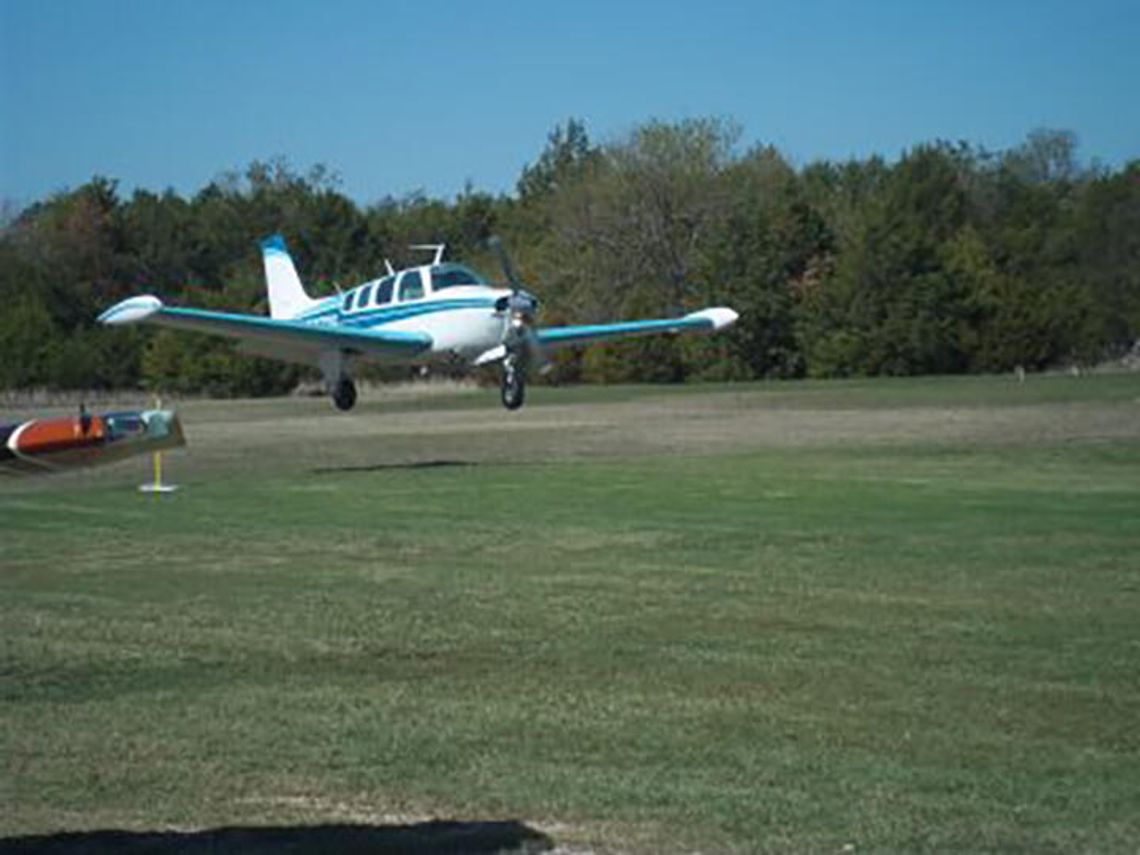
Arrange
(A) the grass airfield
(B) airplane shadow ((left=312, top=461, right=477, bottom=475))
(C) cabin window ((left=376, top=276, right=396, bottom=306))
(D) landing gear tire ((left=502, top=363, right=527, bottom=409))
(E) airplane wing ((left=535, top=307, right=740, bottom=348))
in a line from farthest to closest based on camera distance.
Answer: (E) airplane wing ((left=535, top=307, right=740, bottom=348)) → (C) cabin window ((left=376, top=276, right=396, bottom=306)) → (D) landing gear tire ((left=502, top=363, right=527, bottom=409)) → (B) airplane shadow ((left=312, top=461, right=477, bottom=475)) → (A) the grass airfield

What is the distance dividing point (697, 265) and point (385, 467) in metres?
54.0

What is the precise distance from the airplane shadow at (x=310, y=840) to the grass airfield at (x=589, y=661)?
0.04m

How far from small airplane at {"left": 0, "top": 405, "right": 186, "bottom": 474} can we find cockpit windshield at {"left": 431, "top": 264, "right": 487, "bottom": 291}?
32433 millimetres

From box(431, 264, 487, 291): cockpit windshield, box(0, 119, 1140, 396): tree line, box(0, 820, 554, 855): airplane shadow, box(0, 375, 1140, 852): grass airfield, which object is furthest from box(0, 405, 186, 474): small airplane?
box(0, 119, 1140, 396): tree line

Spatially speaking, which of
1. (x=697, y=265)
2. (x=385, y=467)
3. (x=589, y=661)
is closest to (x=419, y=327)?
(x=385, y=467)

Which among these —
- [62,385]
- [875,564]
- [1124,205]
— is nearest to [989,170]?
[1124,205]

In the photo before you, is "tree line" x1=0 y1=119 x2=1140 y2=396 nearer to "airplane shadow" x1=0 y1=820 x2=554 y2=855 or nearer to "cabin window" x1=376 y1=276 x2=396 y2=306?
"cabin window" x1=376 y1=276 x2=396 y2=306

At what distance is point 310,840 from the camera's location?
759 centimetres

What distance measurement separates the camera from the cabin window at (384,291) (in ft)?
129

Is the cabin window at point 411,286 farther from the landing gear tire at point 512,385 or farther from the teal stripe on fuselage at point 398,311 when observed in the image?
the landing gear tire at point 512,385

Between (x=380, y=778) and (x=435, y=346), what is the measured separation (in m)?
29.6

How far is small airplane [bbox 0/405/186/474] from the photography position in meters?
5.93

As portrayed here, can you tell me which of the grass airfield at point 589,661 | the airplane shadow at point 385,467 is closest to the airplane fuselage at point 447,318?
the airplane shadow at point 385,467

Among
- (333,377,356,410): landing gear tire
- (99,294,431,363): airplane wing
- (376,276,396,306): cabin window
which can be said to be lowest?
(333,377,356,410): landing gear tire
